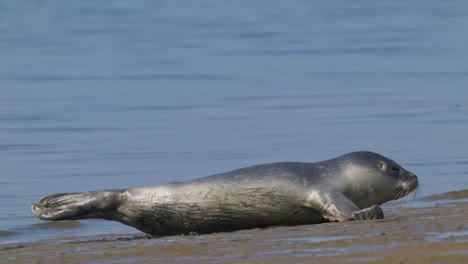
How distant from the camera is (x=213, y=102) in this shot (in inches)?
650

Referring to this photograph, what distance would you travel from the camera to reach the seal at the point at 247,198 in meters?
8.48

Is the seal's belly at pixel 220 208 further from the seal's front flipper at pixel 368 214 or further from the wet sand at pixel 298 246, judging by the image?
the seal's front flipper at pixel 368 214

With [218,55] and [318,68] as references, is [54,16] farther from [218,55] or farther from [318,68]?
[318,68]

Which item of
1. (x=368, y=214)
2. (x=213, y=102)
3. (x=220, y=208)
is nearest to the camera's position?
(x=368, y=214)

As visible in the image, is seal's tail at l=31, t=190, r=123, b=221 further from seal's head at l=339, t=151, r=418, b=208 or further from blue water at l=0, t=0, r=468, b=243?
seal's head at l=339, t=151, r=418, b=208

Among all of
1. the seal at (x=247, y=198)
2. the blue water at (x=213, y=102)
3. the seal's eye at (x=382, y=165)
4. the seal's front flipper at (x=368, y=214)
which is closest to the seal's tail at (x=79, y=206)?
the seal at (x=247, y=198)

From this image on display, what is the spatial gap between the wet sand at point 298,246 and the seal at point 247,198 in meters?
0.20

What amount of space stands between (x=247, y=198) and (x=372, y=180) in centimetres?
82

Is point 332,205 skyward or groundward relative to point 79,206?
groundward

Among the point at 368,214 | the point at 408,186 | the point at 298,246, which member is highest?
the point at 408,186

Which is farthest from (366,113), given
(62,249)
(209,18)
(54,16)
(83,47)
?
(54,16)

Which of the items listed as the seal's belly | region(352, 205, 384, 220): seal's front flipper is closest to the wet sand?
region(352, 205, 384, 220): seal's front flipper

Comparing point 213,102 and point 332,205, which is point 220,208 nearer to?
point 332,205

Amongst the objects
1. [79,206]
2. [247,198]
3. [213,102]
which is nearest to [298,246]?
[247,198]
